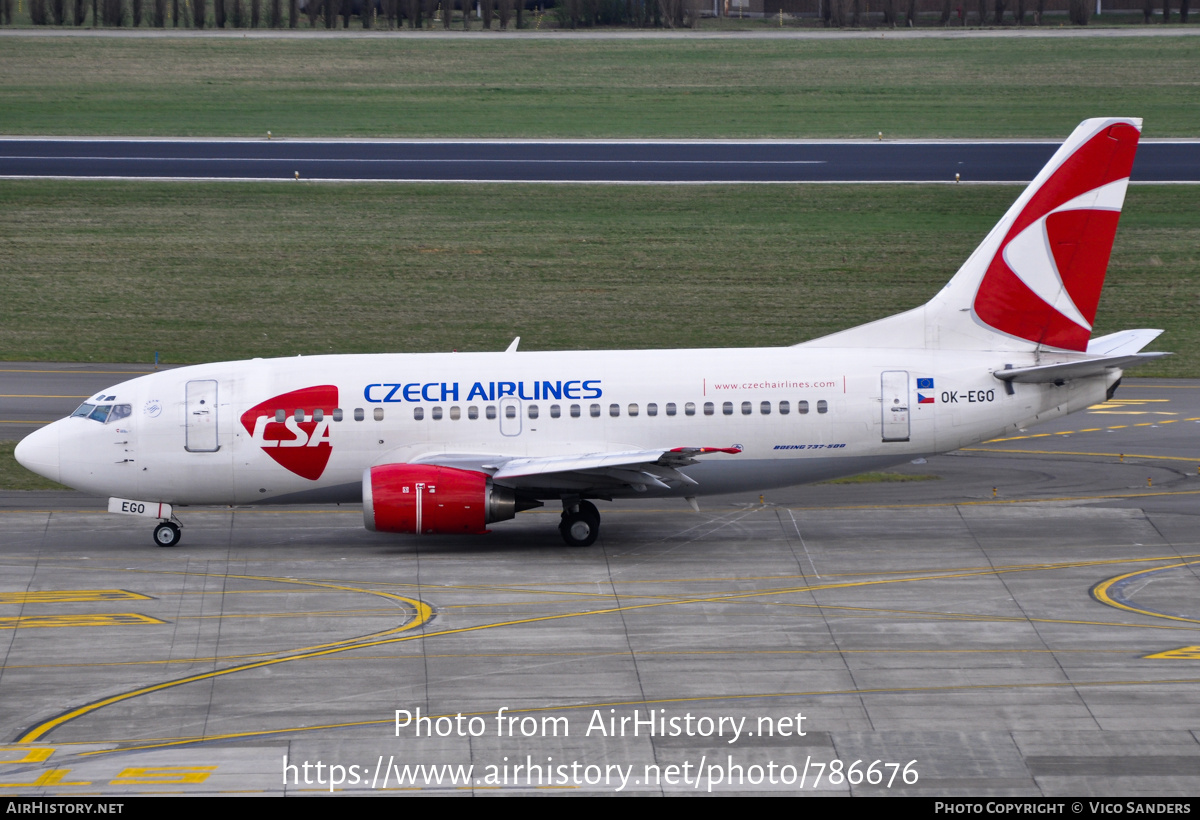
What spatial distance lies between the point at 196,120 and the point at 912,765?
71.6 metres

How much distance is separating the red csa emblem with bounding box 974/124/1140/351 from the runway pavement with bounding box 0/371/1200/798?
456 cm

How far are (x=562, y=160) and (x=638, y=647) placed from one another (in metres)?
50.5

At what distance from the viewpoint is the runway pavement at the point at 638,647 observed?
Result: 20141 mm

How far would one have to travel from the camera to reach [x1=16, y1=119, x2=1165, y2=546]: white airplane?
30.2 m

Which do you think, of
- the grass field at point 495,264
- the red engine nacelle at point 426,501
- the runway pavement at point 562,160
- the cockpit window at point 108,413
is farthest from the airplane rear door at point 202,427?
the runway pavement at point 562,160

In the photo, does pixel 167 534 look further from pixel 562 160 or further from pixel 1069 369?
pixel 562 160

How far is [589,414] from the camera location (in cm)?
3028

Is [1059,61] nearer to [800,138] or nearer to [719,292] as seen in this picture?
[800,138]

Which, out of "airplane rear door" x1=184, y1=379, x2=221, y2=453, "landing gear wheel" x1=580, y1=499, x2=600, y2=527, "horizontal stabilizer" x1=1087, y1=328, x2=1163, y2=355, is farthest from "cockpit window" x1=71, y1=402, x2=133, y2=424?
"horizontal stabilizer" x1=1087, y1=328, x2=1163, y2=355

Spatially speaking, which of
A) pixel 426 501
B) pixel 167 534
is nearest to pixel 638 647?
pixel 426 501

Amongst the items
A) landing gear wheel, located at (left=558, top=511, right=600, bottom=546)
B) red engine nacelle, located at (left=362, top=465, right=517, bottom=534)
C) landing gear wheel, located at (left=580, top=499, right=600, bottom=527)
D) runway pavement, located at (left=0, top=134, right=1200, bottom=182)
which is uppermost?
runway pavement, located at (left=0, top=134, right=1200, bottom=182)

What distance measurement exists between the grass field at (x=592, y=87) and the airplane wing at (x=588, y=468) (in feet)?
167

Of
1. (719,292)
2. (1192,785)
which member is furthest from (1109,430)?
(1192,785)

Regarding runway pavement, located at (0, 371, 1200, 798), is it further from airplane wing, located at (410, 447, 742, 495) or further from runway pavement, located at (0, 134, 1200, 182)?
runway pavement, located at (0, 134, 1200, 182)
